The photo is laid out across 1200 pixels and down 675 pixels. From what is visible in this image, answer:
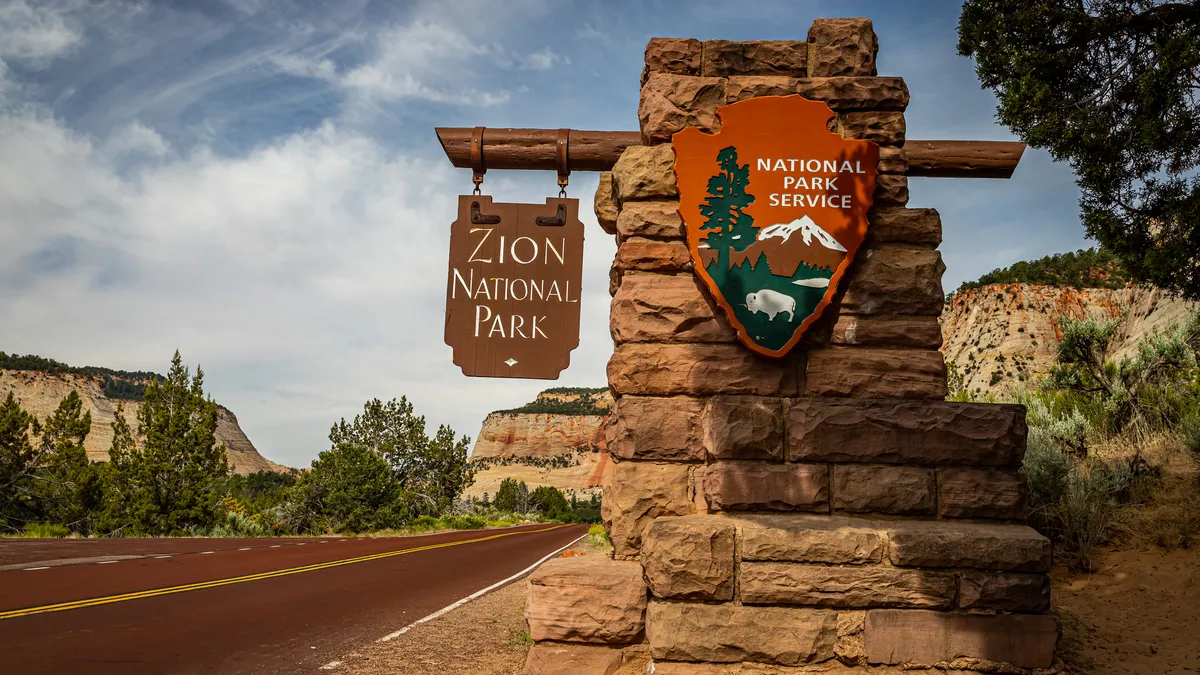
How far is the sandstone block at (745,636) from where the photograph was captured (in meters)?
3.83

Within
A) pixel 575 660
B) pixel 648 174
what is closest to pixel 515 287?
pixel 648 174

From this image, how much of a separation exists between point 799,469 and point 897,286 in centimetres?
119

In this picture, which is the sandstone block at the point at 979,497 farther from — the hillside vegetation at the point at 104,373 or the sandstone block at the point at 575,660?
the hillside vegetation at the point at 104,373

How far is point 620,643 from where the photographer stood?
403 centimetres

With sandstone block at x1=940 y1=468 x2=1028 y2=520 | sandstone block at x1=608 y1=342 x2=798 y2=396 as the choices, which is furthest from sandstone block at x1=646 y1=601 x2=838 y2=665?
sandstone block at x1=608 y1=342 x2=798 y2=396

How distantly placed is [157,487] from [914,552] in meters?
28.6

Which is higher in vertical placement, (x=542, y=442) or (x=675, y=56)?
(x=542, y=442)

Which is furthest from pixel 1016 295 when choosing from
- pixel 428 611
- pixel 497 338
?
pixel 497 338

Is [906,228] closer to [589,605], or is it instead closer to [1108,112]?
[589,605]

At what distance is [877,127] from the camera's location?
4527 mm

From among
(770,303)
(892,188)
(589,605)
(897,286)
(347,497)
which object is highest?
(892,188)

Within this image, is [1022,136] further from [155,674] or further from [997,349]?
[997,349]

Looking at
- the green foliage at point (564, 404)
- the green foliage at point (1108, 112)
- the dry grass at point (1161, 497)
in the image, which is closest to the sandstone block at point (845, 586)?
the dry grass at point (1161, 497)

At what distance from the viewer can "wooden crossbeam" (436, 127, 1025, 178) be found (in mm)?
4918
